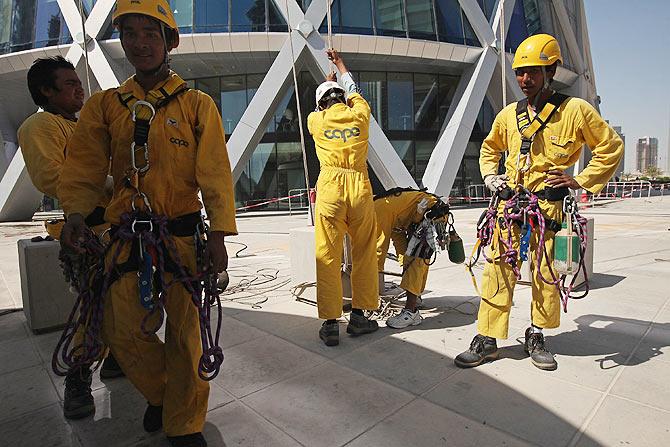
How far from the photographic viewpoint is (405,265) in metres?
4.02

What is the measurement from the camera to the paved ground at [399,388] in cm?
211

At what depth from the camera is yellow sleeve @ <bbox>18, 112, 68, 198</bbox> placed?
267cm

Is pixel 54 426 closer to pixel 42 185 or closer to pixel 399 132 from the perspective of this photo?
pixel 42 185

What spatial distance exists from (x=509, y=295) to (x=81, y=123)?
300 centimetres

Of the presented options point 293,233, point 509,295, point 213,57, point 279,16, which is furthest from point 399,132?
point 509,295

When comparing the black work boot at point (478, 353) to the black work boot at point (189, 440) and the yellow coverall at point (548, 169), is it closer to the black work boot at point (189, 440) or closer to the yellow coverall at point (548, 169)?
the yellow coverall at point (548, 169)

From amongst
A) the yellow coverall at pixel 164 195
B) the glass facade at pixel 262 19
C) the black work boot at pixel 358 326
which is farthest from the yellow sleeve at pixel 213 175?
the glass facade at pixel 262 19

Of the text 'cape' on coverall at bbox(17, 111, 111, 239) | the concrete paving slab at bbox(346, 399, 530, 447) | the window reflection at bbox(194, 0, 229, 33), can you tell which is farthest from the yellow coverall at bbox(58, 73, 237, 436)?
the window reflection at bbox(194, 0, 229, 33)

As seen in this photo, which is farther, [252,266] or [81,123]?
[252,266]

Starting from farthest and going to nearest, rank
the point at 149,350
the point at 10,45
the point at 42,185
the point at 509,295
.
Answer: the point at 10,45
the point at 509,295
the point at 42,185
the point at 149,350

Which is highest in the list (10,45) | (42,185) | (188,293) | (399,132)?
(10,45)

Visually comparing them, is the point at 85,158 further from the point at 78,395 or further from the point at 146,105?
the point at 78,395

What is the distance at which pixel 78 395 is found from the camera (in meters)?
2.43

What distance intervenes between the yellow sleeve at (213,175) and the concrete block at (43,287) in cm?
270
